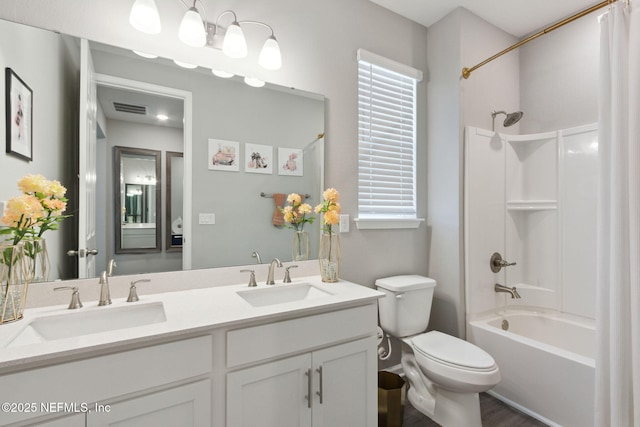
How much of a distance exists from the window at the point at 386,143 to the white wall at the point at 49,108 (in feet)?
5.07

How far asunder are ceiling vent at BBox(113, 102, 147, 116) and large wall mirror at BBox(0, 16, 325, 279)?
0.08ft

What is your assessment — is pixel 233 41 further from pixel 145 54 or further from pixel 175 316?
pixel 175 316

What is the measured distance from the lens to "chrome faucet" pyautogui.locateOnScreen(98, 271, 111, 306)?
1.23 m

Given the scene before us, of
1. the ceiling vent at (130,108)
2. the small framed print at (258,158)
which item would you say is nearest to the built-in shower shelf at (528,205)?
the small framed print at (258,158)

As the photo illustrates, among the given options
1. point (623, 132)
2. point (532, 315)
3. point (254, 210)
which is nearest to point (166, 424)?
point (254, 210)

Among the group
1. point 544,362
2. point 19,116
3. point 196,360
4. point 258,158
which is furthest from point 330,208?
point 544,362

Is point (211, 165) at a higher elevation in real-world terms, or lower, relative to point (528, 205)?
higher

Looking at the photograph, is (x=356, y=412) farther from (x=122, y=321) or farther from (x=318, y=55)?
(x=318, y=55)

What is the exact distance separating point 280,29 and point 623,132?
1773 mm

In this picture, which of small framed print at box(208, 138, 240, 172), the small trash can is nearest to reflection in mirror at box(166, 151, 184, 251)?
small framed print at box(208, 138, 240, 172)

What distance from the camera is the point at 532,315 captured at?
7.90ft

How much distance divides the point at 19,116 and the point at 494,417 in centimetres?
284

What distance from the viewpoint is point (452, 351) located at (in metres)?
1.73

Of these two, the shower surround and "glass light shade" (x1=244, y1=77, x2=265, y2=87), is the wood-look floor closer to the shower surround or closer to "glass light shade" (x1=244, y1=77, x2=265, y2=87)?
the shower surround
